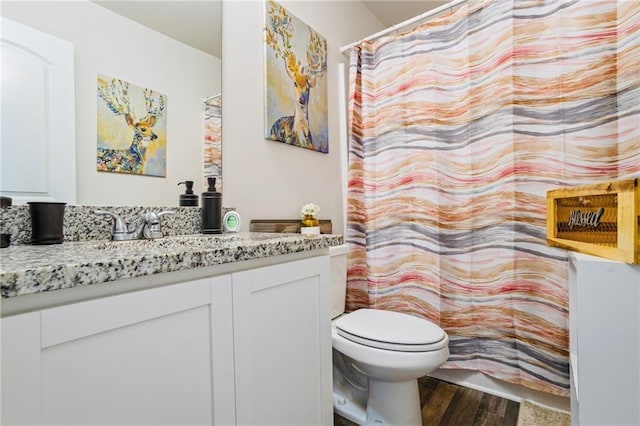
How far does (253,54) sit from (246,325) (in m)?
1.27

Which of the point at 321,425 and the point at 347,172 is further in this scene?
the point at 347,172

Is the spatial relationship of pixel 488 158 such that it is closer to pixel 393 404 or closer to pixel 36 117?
pixel 393 404

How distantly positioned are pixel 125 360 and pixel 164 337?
69 millimetres

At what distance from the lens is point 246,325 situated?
2.43ft

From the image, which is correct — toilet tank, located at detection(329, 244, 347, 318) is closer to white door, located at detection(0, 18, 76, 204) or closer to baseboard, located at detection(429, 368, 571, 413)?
baseboard, located at detection(429, 368, 571, 413)

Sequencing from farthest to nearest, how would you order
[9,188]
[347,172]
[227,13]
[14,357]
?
[347,172] < [227,13] < [9,188] < [14,357]

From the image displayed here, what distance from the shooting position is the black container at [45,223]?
0.82m

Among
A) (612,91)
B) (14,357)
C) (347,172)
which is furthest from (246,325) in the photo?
(612,91)

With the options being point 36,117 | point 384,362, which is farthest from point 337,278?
point 36,117

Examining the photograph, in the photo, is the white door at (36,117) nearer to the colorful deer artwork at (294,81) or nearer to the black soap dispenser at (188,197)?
the black soap dispenser at (188,197)

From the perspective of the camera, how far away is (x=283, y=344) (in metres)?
0.85

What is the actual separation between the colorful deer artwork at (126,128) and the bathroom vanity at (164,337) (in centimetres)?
30

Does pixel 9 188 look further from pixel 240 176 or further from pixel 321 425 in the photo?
pixel 321 425

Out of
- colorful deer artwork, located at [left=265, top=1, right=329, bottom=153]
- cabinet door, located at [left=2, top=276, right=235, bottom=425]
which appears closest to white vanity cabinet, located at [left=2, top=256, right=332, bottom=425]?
cabinet door, located at [left=2, top=276, right=235, bottom=425]
